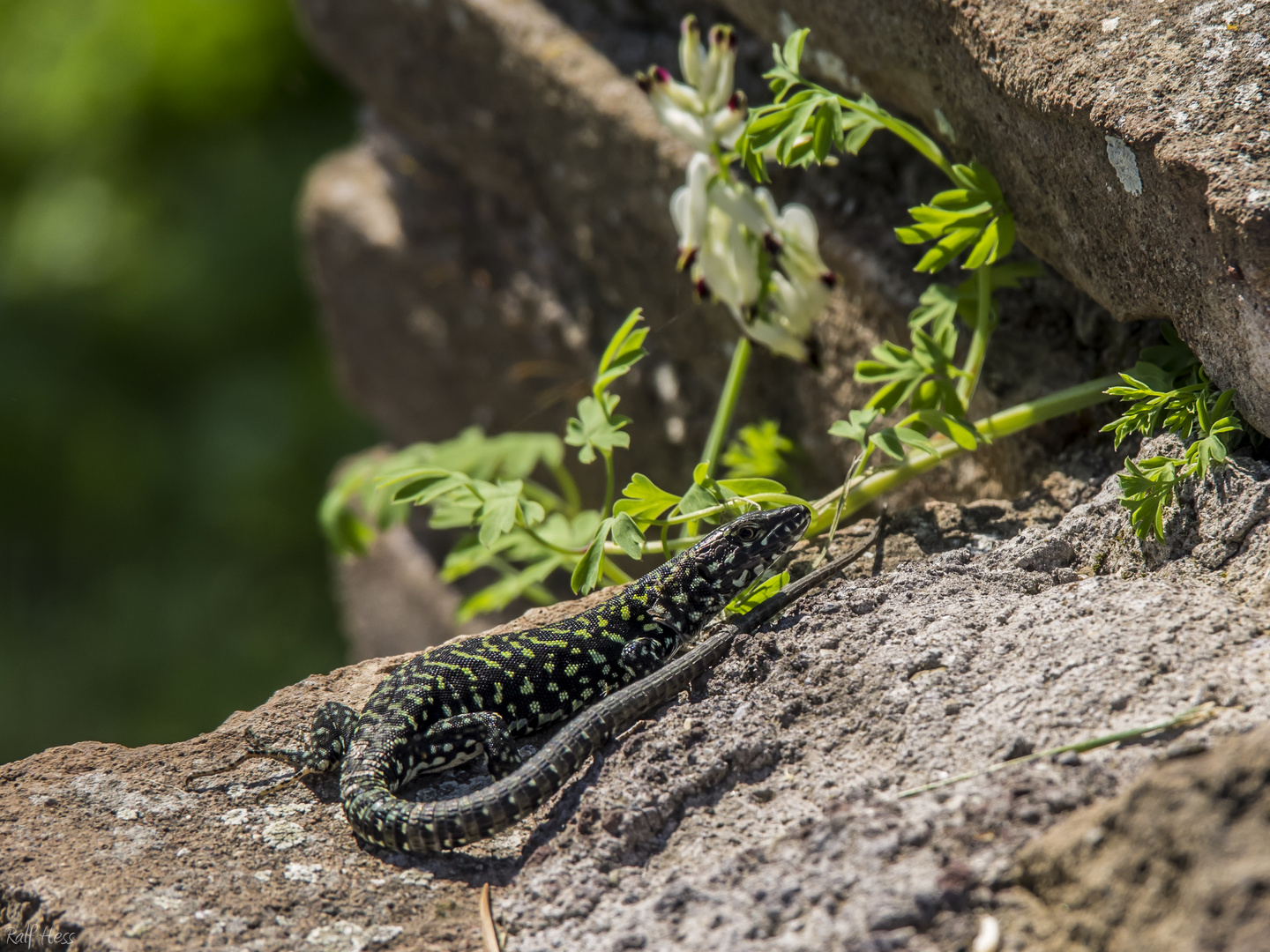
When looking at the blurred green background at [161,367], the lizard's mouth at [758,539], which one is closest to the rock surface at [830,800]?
the lizard's mouth at [758,539]

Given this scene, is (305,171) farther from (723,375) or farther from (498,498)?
(498,498)

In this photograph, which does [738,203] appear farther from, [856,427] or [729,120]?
[856,427]

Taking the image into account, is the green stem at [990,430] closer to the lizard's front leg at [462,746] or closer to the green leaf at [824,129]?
the green leaf at [824,129]

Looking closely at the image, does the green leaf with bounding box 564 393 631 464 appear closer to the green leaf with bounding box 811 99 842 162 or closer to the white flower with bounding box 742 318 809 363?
the white flower with bounding box 742 318 809 363

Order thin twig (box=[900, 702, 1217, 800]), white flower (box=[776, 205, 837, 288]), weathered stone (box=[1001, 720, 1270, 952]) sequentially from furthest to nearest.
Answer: white flower (box=[776, 205, 837, 288]) → thin twig (box=[900, 702, 1217, 800]) → weathered stone (box=[1001, 720, 1270, 952])

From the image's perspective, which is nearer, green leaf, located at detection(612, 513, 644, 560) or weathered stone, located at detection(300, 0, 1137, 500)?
green leaf, located at detection(612, 513, 644, 560)

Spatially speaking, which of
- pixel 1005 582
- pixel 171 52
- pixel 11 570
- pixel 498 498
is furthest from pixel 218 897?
pixel 11 570

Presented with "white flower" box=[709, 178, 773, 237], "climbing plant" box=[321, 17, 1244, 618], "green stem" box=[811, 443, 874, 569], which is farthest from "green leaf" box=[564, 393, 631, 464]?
"white flower" box=[709, 178, 773, 237]

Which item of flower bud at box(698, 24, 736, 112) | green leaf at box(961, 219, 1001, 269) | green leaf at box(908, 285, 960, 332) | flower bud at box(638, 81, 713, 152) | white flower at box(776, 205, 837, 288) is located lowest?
green leaf at box(908, 285, 960, 332)
